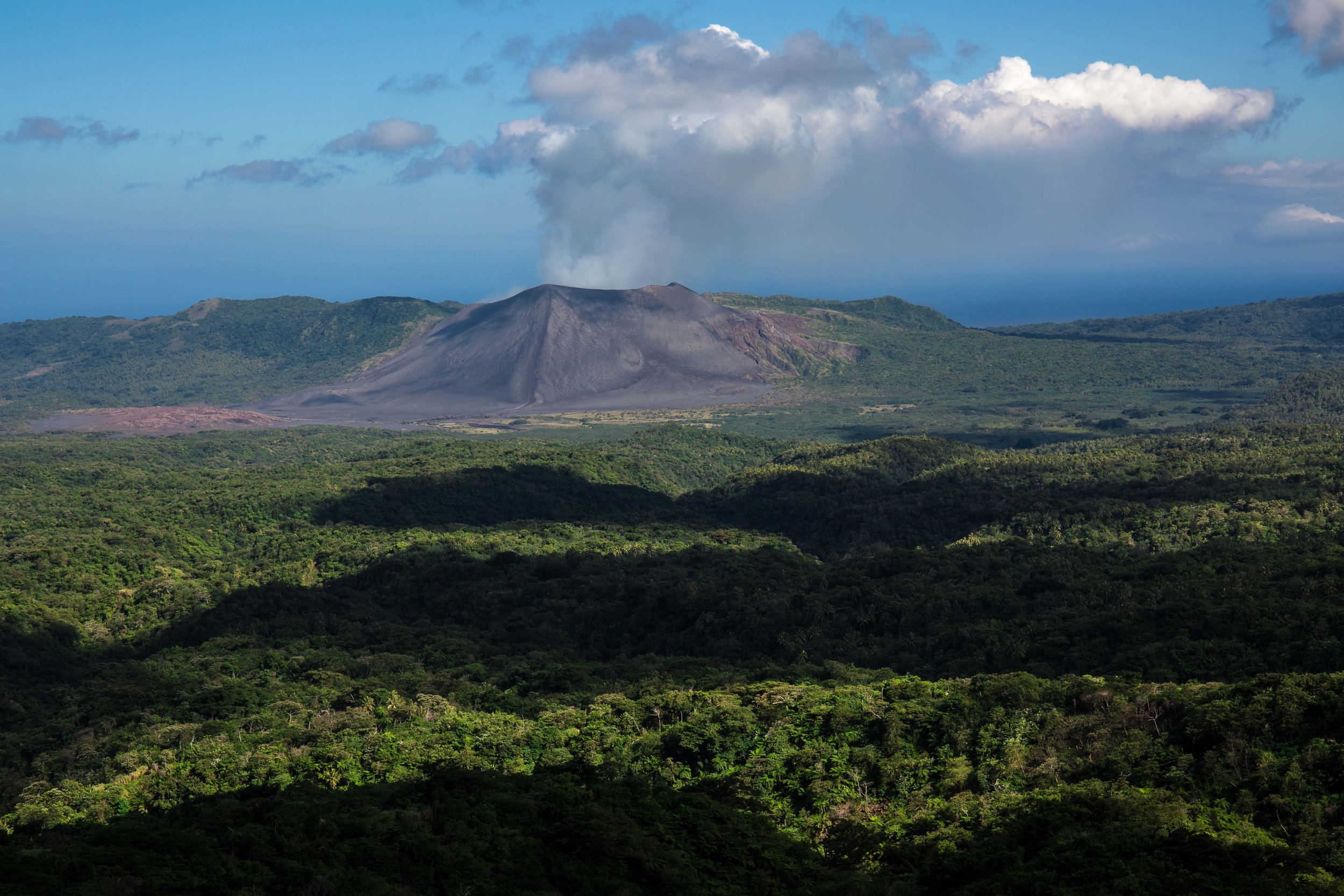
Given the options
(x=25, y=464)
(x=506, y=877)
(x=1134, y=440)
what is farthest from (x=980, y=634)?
(x=25, y=464)

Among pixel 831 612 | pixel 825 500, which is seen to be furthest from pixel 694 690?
pixel 825 500

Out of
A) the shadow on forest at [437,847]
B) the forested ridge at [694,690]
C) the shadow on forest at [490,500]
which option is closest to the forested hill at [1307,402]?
the forested ridge at [694,690]

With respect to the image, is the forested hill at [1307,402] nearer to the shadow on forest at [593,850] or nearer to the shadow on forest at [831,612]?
the shadow on forest at [831,612]

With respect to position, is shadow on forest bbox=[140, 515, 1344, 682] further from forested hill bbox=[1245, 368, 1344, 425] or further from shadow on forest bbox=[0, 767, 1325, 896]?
forested hill bbox=[1245, 368, 1344, 425]

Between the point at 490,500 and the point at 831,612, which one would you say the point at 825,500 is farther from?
the point at 831,612

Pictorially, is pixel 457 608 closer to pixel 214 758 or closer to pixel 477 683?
pixel 477 683

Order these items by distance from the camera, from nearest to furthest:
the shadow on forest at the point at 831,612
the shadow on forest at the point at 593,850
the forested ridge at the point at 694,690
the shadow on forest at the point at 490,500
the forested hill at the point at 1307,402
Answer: the shadow on forest at the point at 593,850 < the forested ridge at the point at 694,690 < the shadow on forest at the point at 831,612 < the shadow on forest at the point at 490,500 < the forested hill at the point at 1307,402
